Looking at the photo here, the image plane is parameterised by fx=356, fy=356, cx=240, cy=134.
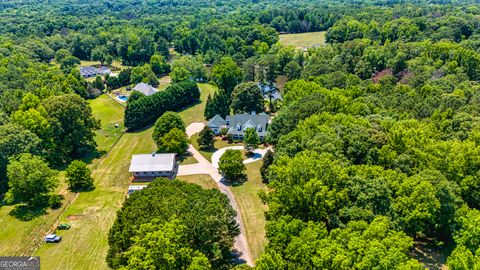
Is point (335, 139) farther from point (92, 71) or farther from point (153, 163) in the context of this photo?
point (92, 71)

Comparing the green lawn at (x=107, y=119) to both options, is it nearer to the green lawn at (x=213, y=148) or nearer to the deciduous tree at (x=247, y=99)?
the green lawn at (x=213, y=148)

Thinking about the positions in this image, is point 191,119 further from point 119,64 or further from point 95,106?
point 119,64

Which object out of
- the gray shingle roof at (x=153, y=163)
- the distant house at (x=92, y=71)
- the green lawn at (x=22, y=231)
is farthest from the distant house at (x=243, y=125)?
the distant house at (x=92, y=71)

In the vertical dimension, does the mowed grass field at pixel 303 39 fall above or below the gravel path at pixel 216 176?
above

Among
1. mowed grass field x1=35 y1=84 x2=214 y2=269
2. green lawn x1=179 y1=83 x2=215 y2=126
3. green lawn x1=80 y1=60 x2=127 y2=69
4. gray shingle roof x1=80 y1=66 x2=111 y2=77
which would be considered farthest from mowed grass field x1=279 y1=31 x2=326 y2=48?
mowed grass field x1=35 y1=84 x2=214 y2=269

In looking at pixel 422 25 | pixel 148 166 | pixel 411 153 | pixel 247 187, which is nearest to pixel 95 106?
pixel 148 166

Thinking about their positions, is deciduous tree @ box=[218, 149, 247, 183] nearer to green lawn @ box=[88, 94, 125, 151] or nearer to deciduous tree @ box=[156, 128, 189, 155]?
deciduous tree @ box=[156, 128, 189, 155]
